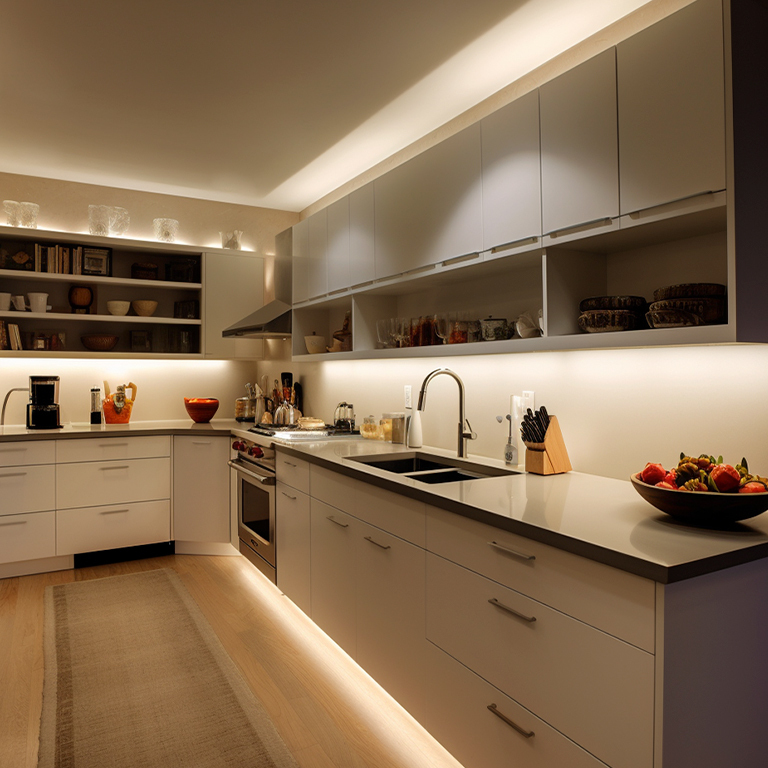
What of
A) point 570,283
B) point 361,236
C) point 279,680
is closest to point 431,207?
point 361,236

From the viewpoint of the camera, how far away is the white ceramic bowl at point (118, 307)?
436 centimetres

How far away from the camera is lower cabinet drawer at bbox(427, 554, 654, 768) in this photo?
4.03 feet

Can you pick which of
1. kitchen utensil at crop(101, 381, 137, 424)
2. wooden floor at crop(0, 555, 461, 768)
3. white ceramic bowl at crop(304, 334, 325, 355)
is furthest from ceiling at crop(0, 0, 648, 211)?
wooden floor at crop(0, 555, 461, 768)

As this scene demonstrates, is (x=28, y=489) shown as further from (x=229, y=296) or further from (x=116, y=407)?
(x=229, y=296)

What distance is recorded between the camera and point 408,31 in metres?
2.33

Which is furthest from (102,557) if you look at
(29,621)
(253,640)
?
(253,640)

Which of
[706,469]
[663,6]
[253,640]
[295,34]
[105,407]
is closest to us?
[706,469]

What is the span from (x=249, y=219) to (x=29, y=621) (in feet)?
11.0

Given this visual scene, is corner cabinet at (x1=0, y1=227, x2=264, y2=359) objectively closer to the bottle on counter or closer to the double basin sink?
the bottle on counter

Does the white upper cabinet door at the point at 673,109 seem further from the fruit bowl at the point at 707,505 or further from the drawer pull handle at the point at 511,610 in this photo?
the drawer pull handle at the point at 511,610

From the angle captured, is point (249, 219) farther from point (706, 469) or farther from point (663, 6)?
point (706, 469)

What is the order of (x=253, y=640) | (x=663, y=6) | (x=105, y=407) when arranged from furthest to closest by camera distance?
(x=105, y=407) → (x=253, y=640) → (x=663, y=6)

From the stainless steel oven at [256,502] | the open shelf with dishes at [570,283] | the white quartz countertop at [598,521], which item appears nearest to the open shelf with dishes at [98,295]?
the stainless steel oven at [256,502]

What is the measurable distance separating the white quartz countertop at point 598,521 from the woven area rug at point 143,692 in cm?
105
